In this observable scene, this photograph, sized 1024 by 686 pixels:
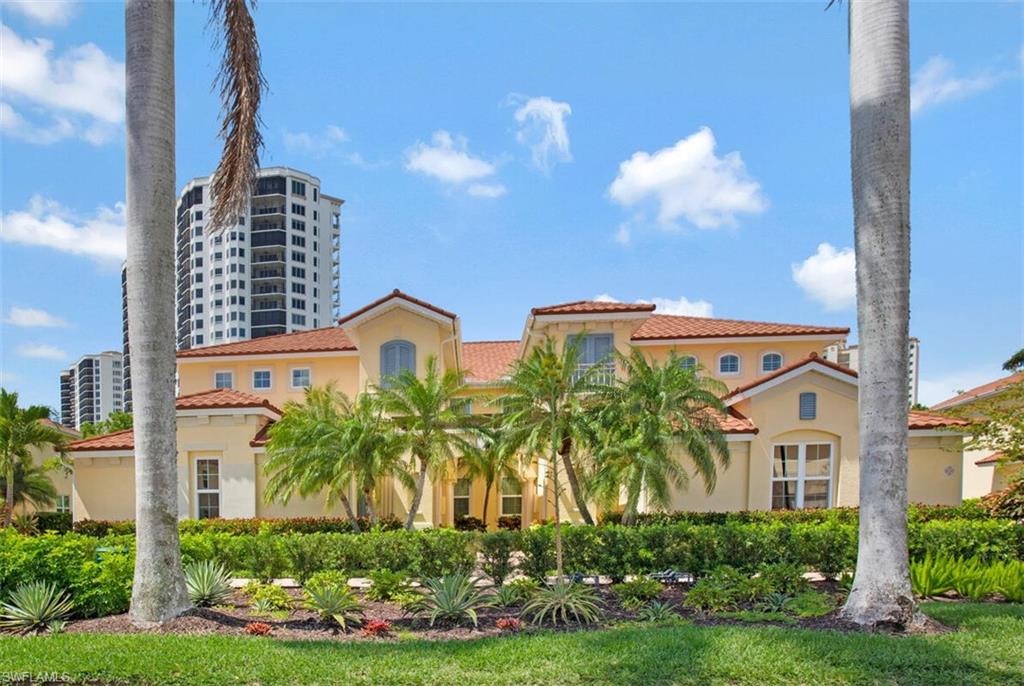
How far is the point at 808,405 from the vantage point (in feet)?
64.3

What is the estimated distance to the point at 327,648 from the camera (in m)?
7.39

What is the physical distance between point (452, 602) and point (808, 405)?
14.7m

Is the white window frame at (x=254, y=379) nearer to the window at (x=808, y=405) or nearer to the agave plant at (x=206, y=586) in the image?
the agave plant at (x=206, y=586)

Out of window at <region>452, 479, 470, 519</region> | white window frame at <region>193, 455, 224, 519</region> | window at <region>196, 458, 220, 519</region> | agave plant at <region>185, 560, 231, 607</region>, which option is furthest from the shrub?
window at <region>196, 458, 220, 519</region>

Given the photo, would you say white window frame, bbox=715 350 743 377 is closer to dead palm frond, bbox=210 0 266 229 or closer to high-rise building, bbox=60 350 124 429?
dead palm frond, bbox=210 0 266 229

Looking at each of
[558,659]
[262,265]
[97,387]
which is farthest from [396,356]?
[97,387]

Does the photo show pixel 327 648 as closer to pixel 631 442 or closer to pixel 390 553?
pixel 390 553

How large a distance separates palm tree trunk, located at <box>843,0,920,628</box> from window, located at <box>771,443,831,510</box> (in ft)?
37.4

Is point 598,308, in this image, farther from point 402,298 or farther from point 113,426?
point 113,426

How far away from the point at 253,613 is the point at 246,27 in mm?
9757

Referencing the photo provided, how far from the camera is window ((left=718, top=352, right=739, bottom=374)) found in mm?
25891

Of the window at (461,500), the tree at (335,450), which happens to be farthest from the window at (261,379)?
the window at (461,500)

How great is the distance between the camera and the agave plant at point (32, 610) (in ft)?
28.7

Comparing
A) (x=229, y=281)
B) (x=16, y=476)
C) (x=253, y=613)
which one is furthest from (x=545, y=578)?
(x=229, y=281)
